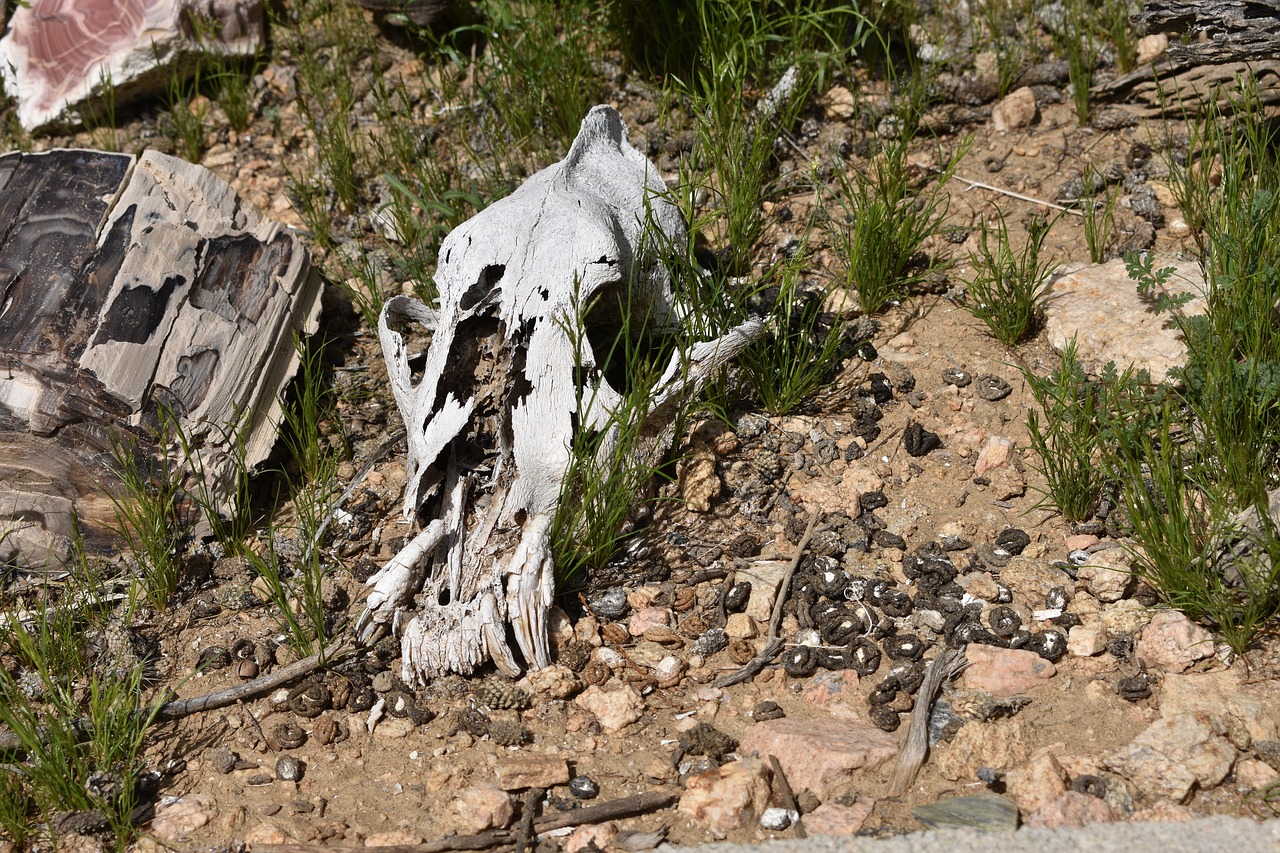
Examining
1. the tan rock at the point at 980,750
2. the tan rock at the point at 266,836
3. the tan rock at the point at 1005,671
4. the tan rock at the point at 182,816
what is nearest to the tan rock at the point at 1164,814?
the tan rock at the point at 980,750

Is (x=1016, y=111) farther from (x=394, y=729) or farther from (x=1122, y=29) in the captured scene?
(x=394, y=729)

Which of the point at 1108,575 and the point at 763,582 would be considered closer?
the point at 1108,575

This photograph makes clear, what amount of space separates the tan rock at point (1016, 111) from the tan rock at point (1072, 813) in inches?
118

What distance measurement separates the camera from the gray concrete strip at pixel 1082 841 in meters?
2.35

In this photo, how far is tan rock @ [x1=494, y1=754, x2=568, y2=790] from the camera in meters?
2.67

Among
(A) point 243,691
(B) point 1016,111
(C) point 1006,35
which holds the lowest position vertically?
(A) point 243,691

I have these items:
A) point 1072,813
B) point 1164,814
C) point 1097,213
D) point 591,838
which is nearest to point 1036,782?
point 1072,813

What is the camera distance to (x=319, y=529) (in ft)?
10.8

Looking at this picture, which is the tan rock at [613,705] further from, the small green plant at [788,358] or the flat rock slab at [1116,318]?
the flat rock slab at [1116,318]

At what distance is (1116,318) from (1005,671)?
1.47m

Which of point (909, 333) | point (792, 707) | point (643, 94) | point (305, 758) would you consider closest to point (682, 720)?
point (792, 707)

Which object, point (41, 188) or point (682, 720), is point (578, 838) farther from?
point (41, 188)

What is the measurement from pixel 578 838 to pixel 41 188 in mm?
2768

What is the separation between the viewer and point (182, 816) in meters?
→ 2.65
